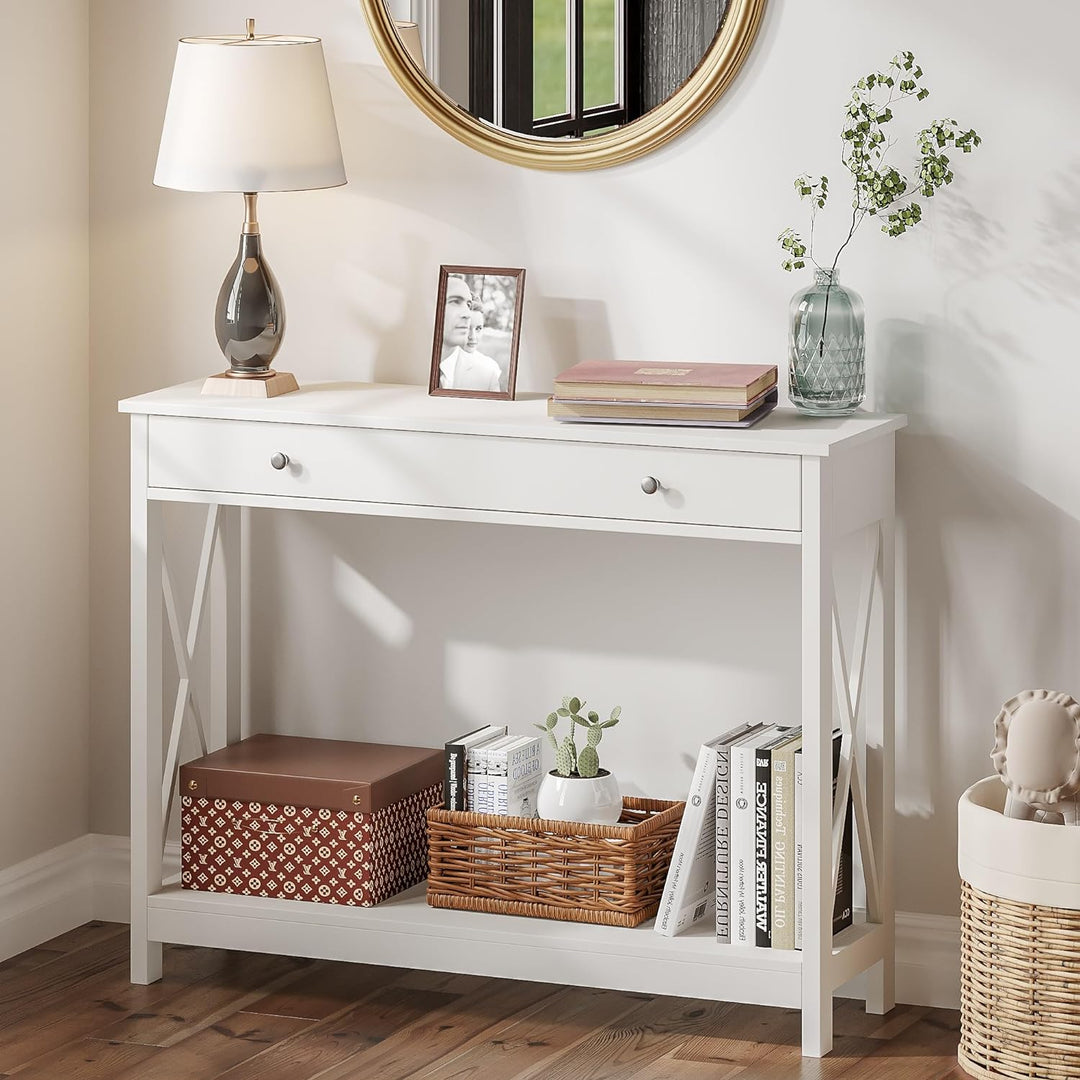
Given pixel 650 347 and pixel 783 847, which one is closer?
pixel 783 847

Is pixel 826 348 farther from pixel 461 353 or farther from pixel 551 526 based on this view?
pixel 461 353

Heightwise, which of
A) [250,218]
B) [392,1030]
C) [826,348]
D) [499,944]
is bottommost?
[392,1030]

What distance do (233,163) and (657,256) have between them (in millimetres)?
661

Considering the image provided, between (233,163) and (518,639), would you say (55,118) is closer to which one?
(233,163)

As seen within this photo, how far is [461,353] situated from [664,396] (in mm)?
450

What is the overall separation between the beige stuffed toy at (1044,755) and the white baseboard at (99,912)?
1.46 feet

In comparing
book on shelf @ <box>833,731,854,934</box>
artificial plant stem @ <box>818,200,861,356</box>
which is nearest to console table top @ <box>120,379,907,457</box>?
artificial plant stem @ <box>818,200,861,356</box>

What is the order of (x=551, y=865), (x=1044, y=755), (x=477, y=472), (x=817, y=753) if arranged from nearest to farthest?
(x=1044, y=755), (x=817, y=753), (x=477, y=472), (x=551, y=865)

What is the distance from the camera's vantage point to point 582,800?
2826mm

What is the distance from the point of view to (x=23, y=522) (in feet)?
10.4

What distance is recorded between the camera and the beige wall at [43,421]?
10.2 ft

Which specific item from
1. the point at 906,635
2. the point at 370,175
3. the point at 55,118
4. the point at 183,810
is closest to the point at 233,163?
the point at 370,175

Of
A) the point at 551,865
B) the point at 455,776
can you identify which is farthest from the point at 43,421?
the point at 551,865

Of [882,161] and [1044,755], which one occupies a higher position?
[882,161]
